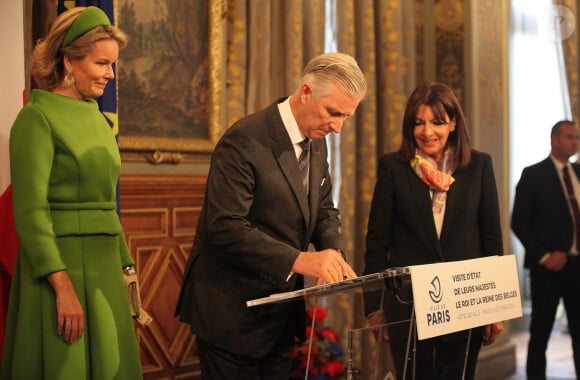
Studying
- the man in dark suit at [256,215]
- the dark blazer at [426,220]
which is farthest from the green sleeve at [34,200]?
the dark blazer at [426,220]

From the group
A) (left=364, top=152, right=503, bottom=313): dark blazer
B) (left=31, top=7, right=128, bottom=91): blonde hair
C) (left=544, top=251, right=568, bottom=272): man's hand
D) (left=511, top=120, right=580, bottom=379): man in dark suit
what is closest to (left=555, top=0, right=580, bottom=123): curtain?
Answer: (left=511, top=120, right=580, bottom=379): man in dark suit

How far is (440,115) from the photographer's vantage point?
3.31 meters

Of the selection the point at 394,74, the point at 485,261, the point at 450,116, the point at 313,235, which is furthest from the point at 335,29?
the point at 485,261

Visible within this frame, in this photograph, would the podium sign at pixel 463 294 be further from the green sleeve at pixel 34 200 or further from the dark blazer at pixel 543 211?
the dark blazer at pixel 543 211

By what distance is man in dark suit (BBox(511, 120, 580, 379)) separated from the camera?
505 cm

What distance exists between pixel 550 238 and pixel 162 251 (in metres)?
2.44

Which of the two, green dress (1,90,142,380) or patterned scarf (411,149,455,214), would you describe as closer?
green dress (1,90,142,380)

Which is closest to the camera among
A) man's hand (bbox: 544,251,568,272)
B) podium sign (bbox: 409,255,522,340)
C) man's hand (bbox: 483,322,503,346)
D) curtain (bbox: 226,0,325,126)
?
podium sign (bbox: 409,255,522,340)

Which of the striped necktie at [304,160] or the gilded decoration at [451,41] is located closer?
the striped necktie at [304,160]

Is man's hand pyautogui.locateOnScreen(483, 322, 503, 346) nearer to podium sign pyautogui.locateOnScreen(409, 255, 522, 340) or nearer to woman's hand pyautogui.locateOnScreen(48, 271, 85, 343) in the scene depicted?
podium sign pyautogui.locateOnScreen(409, 255, 522, 340)

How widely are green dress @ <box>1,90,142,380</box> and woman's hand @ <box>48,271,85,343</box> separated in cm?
2

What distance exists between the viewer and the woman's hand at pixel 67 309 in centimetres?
251

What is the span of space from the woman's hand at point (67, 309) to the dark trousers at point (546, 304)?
131 inches

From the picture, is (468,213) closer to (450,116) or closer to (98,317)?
(450,116)
